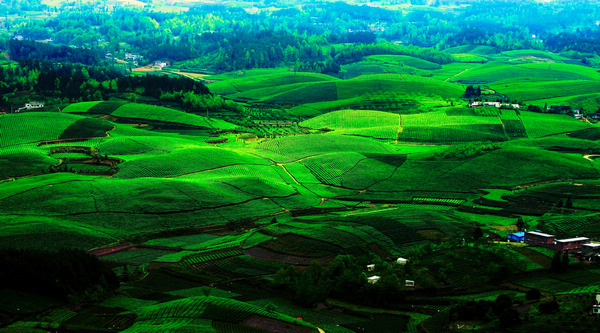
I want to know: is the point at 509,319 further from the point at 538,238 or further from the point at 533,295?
the point at 538,238

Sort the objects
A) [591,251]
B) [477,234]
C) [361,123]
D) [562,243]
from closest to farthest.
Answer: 1. [591,251]
2. [562,243]
3. [477,234]
4. [361,123]

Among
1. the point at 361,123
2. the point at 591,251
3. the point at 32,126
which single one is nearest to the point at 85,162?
the point at 32,126

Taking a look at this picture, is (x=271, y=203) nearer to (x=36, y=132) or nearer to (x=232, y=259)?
(x=232, y=259)

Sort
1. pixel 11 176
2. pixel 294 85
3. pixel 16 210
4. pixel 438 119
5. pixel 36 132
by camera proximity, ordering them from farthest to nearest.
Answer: pixel 294 85 < pixel 438 119 < pixel 36 132 < pixel 11 176 < pixel 16 210

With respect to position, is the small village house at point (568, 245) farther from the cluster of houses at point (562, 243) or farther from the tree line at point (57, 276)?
the tree line at point (57, 276)

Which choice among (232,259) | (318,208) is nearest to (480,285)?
(232,259)

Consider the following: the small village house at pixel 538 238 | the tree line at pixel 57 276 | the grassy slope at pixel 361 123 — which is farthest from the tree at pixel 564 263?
the grassy slope at pixel 361 123

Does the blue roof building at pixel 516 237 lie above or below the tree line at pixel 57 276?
below

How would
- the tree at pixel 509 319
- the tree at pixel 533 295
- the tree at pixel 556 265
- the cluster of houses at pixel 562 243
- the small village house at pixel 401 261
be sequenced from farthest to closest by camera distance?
1. the cluster of houses at pixel 562 243
2. the small village house at pixel 401 261
3. the tree at pixel 556 265
4. the tree at pixel 533 295
5. the tree at pixel 509 319
